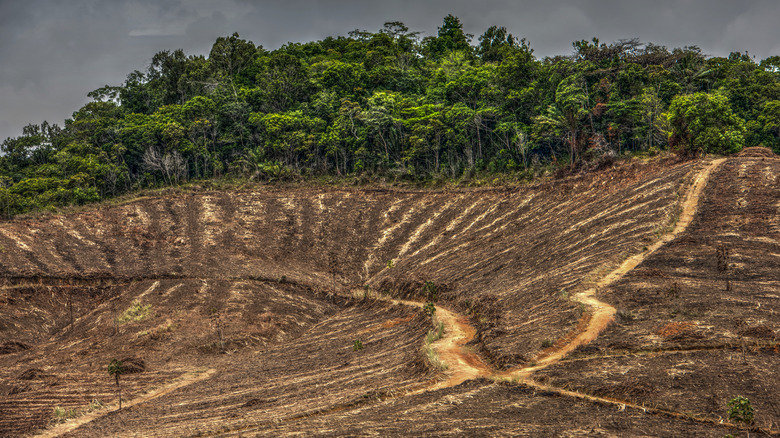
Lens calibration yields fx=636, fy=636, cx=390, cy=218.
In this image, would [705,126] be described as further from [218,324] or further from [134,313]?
[134,313]

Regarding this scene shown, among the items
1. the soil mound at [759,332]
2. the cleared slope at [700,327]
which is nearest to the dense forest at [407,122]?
the cleared slope at [700,327]

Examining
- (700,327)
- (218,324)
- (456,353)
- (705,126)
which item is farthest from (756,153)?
(218,324)

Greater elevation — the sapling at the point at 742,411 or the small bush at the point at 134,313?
the sapling at the point at 742,411

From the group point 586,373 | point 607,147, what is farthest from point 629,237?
point 607,147

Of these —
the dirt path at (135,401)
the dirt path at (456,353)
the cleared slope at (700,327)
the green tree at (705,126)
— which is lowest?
the dirt path at (135,401)

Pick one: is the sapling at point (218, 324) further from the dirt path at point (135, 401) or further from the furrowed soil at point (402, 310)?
the dirt path at point (135, 401)

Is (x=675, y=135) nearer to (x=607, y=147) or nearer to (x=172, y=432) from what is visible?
(x=607, y=147)

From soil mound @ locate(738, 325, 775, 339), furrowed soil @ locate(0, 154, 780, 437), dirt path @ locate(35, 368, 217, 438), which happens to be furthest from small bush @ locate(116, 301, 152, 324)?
soil mound @ locate(738, 325, 775, 339)
